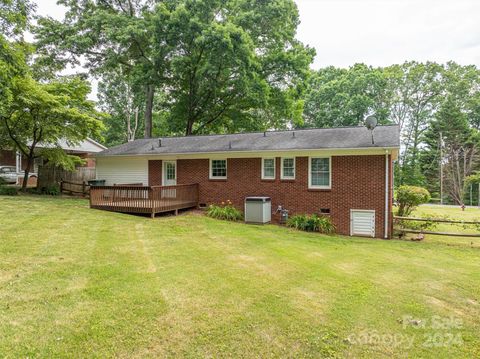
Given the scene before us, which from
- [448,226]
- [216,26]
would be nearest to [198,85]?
[216,26]

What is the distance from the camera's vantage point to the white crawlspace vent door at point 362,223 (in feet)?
36.6

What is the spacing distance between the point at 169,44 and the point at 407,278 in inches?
722

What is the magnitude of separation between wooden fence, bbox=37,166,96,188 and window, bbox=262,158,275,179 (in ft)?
41.1

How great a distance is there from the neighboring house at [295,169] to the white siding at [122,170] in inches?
2.1

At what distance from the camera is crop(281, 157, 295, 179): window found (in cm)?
1251

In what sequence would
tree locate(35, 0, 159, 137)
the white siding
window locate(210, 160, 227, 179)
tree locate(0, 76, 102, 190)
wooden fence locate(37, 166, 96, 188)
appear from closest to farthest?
tree locate(0, 76, 102, 190)
window locate(210, 160, 227, 179)
the white siding
wooden fence locate(37, 166, 96, 188)
tree locate(35, 0, 159, 137)

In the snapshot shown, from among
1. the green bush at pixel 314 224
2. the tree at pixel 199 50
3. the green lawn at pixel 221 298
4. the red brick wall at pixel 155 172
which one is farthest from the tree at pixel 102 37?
the green lawn at pixel 221 298

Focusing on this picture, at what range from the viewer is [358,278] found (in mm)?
5715

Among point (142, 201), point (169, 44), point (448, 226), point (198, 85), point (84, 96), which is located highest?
point (169, 44)

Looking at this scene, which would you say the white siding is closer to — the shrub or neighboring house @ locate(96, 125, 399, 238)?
neighboring house @ locate(96, 125, 399, 238)

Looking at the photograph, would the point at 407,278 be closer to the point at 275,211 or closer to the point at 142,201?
the point at 275,211

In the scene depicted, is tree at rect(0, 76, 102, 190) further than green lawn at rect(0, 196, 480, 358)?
Yes

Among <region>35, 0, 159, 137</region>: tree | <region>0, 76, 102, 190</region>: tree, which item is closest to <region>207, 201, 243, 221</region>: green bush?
<region>0, 76, 102, 190</region>: tree

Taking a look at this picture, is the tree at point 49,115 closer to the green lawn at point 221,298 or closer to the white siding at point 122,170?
the white siding at point 122,170
